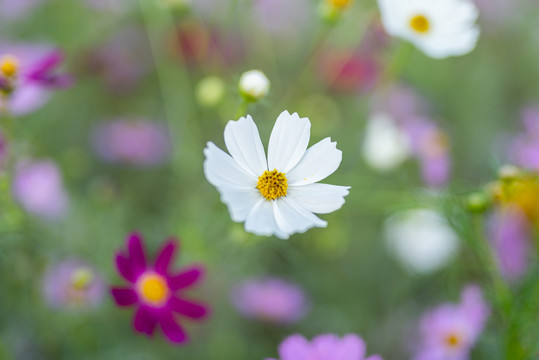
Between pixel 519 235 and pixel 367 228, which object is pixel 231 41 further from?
pixel 519 235

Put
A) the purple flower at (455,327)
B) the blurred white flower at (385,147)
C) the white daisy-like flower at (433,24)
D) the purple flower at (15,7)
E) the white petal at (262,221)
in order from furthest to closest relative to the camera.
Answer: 1. the purple flower at (15,7)
2. the blurred white flower at (385,147)
3. the white daisy-like flower at (433,24)
4. the purple flower at (455,327)
5. the white petal at (262,221)

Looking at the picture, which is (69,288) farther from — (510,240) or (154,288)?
(510,240)

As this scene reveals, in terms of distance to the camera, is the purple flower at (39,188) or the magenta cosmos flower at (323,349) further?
the purple flower at (39,188)

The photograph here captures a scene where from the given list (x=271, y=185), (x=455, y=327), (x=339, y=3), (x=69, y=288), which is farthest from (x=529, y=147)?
(x=69, y=288)

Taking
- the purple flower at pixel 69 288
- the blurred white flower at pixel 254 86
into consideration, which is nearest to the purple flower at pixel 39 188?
the purple flower at pixel 69 288

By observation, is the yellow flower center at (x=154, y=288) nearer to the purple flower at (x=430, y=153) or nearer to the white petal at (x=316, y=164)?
the white petal at (x=316, y=164)

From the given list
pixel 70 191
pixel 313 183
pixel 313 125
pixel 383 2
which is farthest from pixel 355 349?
pixel 70 191

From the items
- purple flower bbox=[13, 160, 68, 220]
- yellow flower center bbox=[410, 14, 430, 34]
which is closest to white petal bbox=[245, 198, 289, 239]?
yellow flower center bbox=[410, 14, 430, 34]

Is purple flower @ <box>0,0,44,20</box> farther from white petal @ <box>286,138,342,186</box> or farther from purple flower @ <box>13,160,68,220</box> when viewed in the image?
white petal @ <box>286,138,342,186</box>
